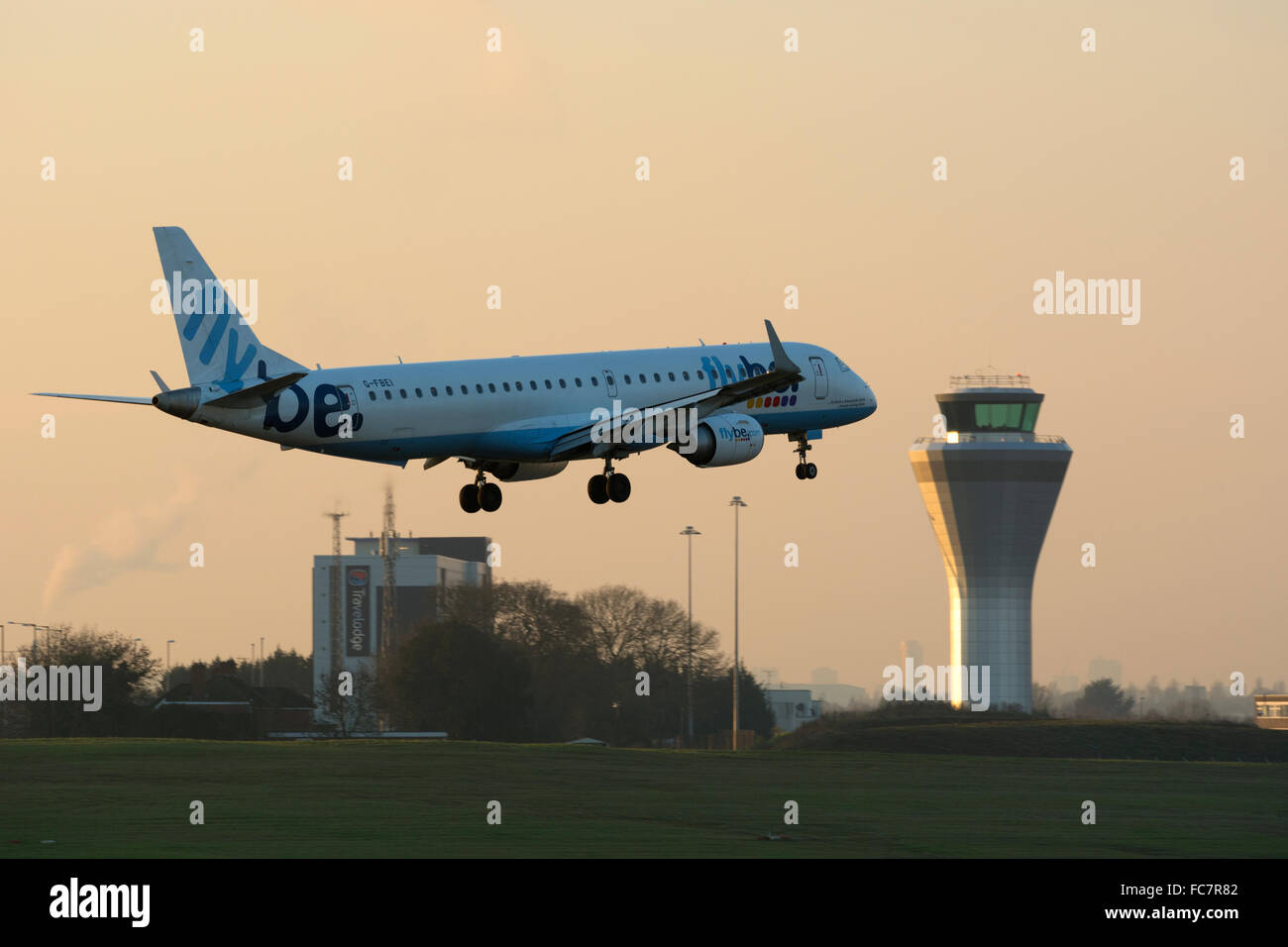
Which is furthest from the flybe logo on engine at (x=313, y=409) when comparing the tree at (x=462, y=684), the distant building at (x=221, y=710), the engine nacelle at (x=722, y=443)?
the distant building at (x=221, y=710)

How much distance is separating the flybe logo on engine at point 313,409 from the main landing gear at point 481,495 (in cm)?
907

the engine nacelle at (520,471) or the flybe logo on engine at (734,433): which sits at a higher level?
the flybe logo on engine at (734,433)

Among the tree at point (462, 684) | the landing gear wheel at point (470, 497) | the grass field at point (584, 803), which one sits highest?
the landing gear wheel at point (470, 497)

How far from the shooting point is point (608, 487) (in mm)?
71625

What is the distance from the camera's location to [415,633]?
14238 centimetres

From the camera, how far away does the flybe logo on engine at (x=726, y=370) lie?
7488cm

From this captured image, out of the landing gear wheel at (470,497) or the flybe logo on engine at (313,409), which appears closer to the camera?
the flybe logo on engine at (313,409)

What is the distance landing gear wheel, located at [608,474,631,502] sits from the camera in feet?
235

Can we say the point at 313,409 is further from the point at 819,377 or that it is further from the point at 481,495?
the point at 819,377

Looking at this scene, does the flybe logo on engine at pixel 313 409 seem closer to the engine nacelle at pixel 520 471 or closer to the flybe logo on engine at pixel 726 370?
the engine nacelle at pixel 520 471
